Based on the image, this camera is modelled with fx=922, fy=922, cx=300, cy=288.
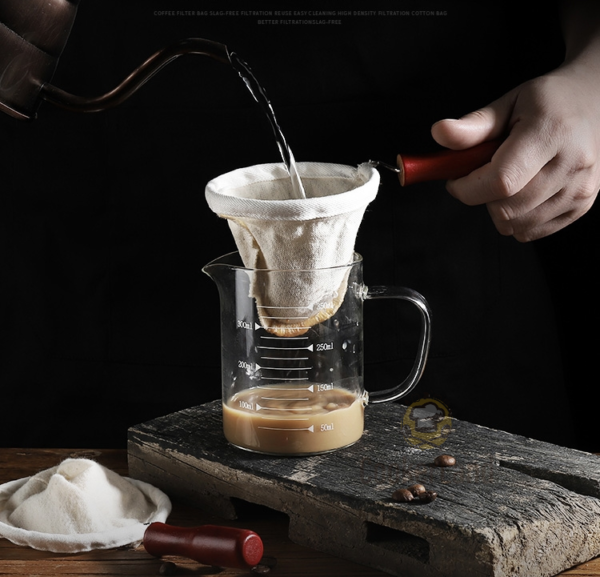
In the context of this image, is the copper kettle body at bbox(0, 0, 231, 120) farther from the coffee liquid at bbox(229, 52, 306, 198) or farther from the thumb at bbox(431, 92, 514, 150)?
the thumb at bbox(431, 92, 514, 150)

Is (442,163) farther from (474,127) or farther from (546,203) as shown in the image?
(546,203)

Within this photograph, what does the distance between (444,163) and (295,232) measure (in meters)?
0.24

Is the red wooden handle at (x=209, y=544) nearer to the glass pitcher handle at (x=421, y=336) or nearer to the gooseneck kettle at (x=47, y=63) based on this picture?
the glass pitcher handle at (x=421, y=336)

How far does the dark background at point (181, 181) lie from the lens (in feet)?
4.47

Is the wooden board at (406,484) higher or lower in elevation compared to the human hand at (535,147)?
lower

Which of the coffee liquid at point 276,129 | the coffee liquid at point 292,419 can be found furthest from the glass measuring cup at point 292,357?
the coffee liquid at point 276,129

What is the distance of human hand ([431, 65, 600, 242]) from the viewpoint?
1122 millimetres

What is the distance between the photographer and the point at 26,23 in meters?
0.92

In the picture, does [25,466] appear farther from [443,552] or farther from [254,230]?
[443,552]

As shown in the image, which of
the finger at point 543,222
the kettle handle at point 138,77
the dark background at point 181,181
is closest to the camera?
the kettle handle at point 138,77

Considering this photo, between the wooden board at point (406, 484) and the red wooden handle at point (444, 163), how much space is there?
1.03ft

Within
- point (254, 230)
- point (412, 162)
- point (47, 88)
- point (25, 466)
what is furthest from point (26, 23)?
point (25, 466)

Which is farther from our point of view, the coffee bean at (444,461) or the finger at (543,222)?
the finger at (543,222)

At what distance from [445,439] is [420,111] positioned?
0.52 m
